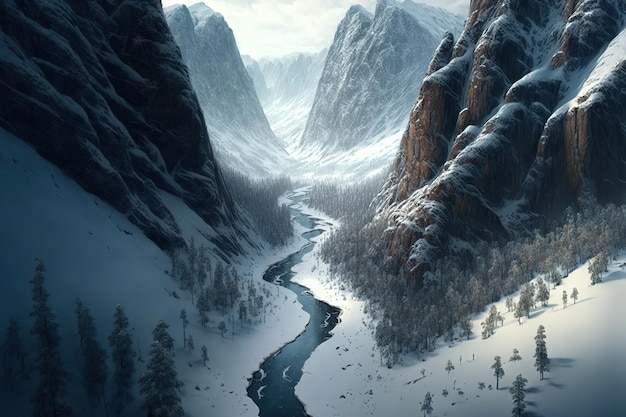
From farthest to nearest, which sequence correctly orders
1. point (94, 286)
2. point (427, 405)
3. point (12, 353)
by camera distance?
point (94, 286) → point (427, 405) → point (12, 353)

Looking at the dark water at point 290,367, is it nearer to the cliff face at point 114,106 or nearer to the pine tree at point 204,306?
the pine tree at point 204,306

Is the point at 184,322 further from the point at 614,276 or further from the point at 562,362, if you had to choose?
the point at 614,276

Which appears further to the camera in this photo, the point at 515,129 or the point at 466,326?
the point at 515,129

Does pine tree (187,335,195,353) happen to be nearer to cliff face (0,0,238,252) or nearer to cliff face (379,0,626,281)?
cliff face (0,0,238,252)

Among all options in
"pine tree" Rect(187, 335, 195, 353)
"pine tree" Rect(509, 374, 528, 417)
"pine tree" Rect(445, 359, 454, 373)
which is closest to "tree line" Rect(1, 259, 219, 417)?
"pine tree" Rect(187, 335, 195, 353)

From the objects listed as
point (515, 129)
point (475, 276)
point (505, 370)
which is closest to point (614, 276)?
point (475, 276)

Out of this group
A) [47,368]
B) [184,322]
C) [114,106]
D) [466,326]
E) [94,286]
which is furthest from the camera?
[114,106]

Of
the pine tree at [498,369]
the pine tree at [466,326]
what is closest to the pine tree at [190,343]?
the pine tree at [466,326]
